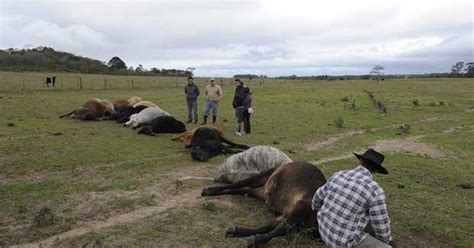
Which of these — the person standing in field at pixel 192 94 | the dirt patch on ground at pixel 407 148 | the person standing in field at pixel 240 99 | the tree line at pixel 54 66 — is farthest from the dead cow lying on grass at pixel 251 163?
the tree line at pixel 54 66

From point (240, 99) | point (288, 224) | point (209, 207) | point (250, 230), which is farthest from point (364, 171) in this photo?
point (240, 99)

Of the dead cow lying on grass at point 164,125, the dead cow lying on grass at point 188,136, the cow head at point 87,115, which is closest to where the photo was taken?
the dead cow lying on grass at point 188,136

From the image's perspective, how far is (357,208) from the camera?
5.10 m

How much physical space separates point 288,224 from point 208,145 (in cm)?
616

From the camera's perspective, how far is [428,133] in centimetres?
1769

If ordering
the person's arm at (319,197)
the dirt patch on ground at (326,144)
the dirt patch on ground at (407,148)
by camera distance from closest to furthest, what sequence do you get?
the person's arm at (319,197)
the dirt patch on ground at (407,148)
the dirt patch on ground at (326,144)

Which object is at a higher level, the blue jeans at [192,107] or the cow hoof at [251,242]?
the blue jeans at [192,107]

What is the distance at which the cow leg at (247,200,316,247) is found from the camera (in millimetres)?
5887

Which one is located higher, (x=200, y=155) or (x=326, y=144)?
(x=200, y=155)

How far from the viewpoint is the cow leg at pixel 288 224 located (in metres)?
5.89

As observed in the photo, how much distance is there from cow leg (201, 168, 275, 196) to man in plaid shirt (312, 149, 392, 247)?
266 centimetres

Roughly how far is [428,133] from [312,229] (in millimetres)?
13373

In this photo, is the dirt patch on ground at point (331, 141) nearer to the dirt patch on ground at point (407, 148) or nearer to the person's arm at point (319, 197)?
the dirt patch on ground at point (407, 148)

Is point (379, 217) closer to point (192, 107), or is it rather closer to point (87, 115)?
point (192, 107)
